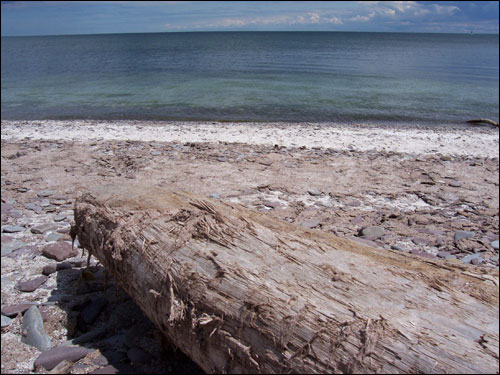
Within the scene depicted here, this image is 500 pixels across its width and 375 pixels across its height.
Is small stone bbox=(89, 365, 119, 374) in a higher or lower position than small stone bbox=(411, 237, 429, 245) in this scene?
higher

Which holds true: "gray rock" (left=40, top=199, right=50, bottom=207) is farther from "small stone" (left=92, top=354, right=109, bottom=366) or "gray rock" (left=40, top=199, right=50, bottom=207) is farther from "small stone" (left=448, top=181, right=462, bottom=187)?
"small stone" (left=448, top=181, right=462, bottom=187)

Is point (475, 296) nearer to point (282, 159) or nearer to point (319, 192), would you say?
point (319, 192)

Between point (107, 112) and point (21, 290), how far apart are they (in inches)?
600

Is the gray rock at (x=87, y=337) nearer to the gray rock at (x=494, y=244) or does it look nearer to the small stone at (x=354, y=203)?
the small stone at (x=354, y=203)

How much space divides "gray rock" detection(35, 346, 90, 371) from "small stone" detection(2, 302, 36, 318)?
2.50 feet

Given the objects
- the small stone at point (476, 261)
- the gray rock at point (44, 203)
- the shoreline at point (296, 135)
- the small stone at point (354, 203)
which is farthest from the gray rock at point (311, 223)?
the shoreline at point (296, 135)

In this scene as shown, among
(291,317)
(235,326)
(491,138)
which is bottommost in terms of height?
(491,138)

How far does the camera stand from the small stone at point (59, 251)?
4.91 m

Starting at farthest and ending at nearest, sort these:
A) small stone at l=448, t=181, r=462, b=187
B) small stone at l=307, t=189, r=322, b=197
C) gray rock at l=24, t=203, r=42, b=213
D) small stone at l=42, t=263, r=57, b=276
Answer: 1. small stone at l=448, t=181, r=462, b=187
2. small stone at l=307, t=189, r=322, b=197
3. gray rock at l=24, t=203, r=42, b=213
4. small stone at l=42, t=263, r=57, b=276

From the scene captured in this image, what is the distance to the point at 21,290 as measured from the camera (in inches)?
168

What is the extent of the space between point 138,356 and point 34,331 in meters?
1.08

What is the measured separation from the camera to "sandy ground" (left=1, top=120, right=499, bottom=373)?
3955 mm

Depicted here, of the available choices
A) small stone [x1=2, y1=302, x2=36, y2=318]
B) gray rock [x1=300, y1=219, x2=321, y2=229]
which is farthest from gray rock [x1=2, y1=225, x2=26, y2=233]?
gray rock [x1=300, y1=219, x2=321, y2=229]

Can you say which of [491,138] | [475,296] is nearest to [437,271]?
[475,296]
